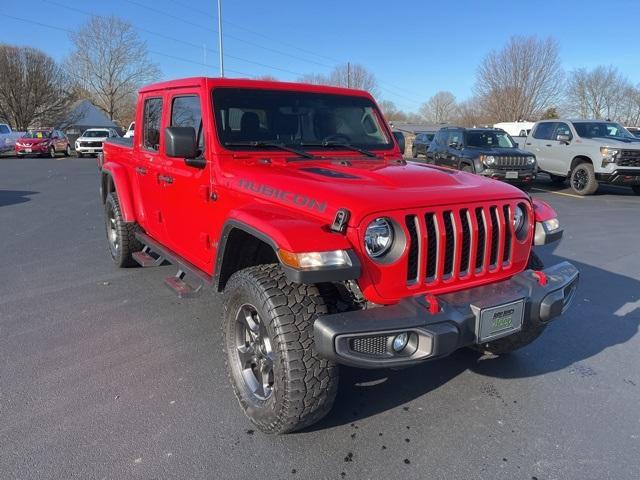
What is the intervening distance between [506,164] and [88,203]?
31.6ft

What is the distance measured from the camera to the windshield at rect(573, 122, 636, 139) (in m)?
13.0

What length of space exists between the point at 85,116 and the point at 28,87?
20.3ft

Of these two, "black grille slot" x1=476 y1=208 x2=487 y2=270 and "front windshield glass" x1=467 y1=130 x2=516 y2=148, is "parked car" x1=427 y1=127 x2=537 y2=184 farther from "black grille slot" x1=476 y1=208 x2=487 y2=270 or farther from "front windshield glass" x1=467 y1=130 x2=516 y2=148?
"black grille slot" x1=476 y1=208 x2=487 y2=270

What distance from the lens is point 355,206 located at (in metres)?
2.46

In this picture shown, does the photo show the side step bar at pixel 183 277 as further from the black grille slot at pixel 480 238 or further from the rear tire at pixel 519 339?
the rear tire at pixel 519 339

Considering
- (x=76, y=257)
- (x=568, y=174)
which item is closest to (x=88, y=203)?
(x=76, y=257)

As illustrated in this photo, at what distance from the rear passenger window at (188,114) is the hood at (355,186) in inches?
18.9

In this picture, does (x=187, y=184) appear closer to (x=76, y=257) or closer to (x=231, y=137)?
(x=231, y=137)

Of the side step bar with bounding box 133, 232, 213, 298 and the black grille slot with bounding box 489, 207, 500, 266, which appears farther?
the side step bar with bounding box 133, 232, 213, 298

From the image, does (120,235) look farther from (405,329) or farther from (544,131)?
(544,131)

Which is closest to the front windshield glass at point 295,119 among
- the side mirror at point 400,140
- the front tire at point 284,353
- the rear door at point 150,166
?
the side mirror at point 400,140

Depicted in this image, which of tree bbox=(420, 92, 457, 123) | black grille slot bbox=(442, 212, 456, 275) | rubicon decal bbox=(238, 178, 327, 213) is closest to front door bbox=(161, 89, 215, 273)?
rubicon decal bbox=(238, 178, 327, 213)

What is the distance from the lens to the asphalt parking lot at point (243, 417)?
250 centimetres

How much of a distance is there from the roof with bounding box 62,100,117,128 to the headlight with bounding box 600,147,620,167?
139 feet
